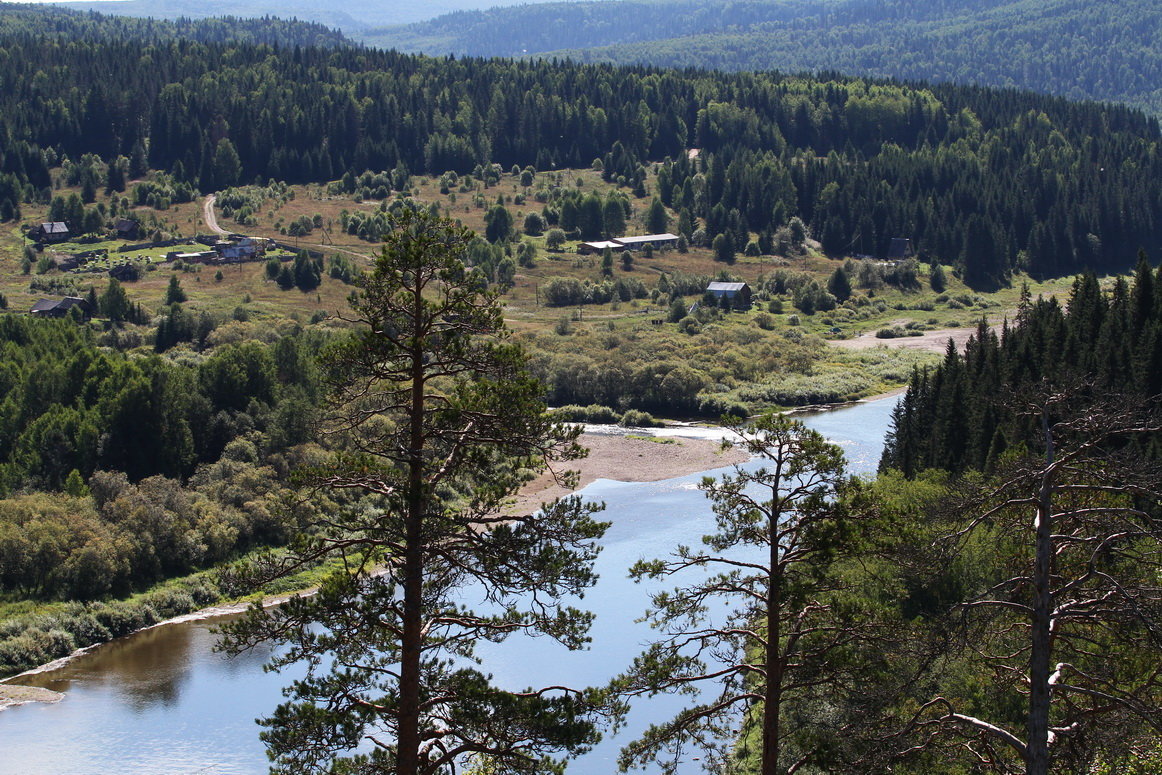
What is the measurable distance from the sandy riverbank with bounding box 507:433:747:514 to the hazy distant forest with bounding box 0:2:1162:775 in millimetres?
4702

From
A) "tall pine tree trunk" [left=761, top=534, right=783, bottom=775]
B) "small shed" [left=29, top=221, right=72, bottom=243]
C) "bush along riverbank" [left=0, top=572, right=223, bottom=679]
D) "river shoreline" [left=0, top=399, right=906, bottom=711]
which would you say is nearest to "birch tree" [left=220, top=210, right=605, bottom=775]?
"tall pine tree trunk" [left=761, top=534, right=783, bottom=775]

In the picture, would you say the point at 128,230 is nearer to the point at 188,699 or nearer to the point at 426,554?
the point at 188,699

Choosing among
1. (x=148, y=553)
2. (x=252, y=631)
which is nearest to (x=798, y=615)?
(x=252, y=631)

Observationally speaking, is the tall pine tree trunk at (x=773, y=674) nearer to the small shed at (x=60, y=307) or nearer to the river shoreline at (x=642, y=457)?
the river shoreline at (x=642, y=457)

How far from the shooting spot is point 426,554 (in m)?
21.4

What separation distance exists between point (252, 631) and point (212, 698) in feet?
97.3

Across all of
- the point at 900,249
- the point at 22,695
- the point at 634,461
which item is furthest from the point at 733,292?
the point at 22,695

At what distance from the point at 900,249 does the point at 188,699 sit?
134566 millimetres

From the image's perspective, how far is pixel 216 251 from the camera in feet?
499

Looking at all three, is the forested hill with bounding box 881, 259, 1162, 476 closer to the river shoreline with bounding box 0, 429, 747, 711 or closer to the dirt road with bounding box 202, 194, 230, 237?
the river shoreline with bounding box 0, 429, 747, 711

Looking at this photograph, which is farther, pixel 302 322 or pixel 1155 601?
pixel 302 322

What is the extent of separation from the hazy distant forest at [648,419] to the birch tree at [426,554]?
0.08 m

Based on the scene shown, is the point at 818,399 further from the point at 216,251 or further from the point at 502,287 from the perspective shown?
the point at 502,287

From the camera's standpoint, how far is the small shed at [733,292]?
5512 inches
